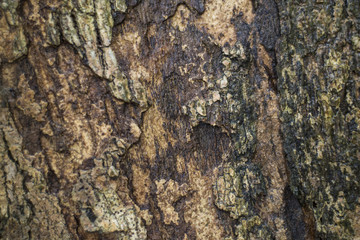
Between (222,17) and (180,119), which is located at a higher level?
(222,17)

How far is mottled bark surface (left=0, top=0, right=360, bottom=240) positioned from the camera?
3.44 ft

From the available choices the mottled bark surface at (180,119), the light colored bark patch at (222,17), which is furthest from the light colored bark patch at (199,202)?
the light colored bark patch at (222,17)

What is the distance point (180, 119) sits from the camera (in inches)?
44.8

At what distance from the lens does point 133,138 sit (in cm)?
111

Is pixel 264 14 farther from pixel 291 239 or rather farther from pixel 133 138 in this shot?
pixel 291 239

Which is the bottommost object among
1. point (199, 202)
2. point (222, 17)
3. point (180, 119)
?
point (199, 202)

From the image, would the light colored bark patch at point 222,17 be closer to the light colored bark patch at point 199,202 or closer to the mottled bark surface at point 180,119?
the mottled bark surface at point 180,119

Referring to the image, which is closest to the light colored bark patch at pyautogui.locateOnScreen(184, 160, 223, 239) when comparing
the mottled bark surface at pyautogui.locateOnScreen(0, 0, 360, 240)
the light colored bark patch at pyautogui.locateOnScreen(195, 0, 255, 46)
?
the mottled bark surface at pyautogui.locateOnScreen(0, 0, 360, 240)

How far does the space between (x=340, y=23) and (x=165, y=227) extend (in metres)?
0.94

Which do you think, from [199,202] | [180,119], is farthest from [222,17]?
[199,202]

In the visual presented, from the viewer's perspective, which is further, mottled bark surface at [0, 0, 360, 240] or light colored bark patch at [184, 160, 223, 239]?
light colored bark patch at [184, 160, 223, 239]

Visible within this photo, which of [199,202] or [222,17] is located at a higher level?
[222,17]

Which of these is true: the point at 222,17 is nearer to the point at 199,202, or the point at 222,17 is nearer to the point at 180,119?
the point at 180,119

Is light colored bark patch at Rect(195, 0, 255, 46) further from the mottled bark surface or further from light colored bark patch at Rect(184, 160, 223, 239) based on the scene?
light colored bark patch at Rect(184, 160, 223, 239)
